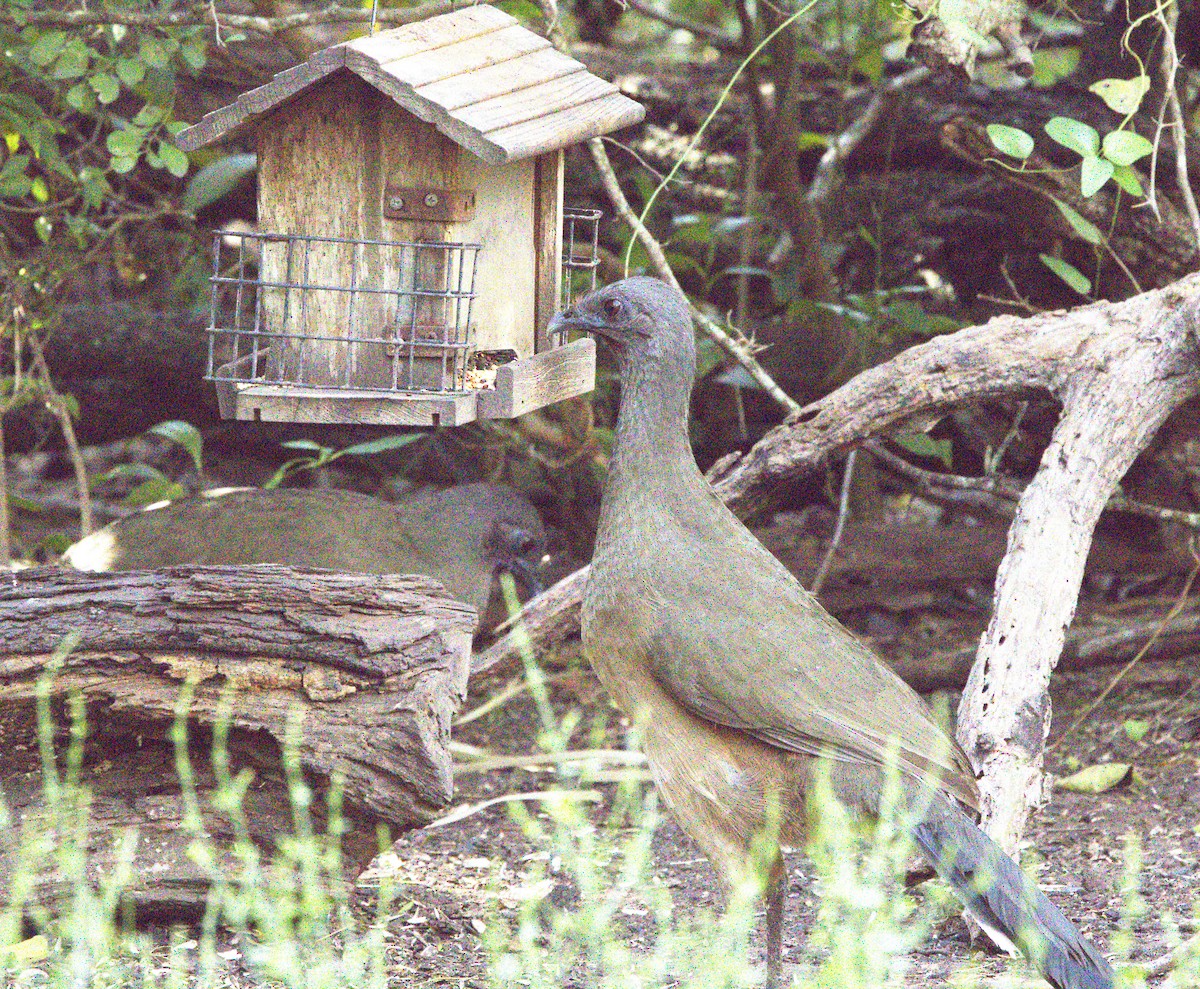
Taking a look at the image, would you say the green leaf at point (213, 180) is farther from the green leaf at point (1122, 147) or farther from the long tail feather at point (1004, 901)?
the long tail feather at point (1004, 901)

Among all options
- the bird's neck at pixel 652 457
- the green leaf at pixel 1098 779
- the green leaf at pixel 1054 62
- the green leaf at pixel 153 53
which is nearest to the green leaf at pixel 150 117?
the green leaf at pixel 153 53

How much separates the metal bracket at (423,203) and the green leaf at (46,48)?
4.27 ft

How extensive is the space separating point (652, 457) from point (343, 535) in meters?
2.05

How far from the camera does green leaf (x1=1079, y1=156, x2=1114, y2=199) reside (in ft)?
13.1

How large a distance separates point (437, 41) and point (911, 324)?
2474mm

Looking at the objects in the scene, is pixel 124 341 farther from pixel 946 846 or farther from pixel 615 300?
pixel 946 846

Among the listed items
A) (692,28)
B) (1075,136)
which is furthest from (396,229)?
(692,28)

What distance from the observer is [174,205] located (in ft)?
19.6

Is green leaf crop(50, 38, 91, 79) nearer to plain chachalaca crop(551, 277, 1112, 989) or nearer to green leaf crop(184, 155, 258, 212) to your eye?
green leaf crop(184, 155, 258, 212)

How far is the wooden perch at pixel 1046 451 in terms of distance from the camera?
3.67 m

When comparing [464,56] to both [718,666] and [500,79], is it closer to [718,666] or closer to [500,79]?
[500,79]

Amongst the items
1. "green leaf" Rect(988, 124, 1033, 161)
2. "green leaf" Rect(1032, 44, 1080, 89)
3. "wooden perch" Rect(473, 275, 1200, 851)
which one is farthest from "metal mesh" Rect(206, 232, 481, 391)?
"green leaf" Rect(1032, 44, 1080, 89)

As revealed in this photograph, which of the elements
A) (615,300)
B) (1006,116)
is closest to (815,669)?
(615,300)

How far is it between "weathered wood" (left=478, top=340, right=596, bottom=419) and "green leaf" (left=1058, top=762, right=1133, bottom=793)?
2.03 meters
